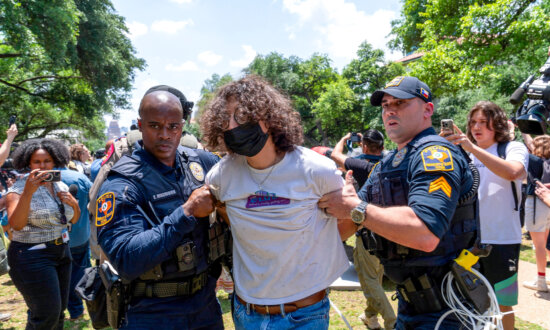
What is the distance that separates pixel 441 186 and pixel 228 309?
4.14m

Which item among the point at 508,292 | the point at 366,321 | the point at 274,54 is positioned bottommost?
the point at 366,321

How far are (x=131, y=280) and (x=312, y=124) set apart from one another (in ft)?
128

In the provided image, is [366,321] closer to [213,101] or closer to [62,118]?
[213,101]

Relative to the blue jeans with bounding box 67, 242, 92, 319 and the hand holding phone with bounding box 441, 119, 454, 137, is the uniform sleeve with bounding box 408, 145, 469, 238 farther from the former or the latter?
the blue jeans with bounding box 67, 242, 92, 319

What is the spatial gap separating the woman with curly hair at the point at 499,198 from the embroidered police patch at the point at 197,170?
2176 millimetres

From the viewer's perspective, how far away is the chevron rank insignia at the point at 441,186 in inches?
71.4

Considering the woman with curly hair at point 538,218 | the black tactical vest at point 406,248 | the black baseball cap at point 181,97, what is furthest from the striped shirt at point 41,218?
the woman with curly hair at point 538,218

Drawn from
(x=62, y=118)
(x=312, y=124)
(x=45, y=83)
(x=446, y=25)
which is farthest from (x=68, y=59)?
(x=312, y=124)

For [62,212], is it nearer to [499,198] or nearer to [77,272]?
[77,272]

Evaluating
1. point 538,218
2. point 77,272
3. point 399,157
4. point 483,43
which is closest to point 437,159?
point 399,157

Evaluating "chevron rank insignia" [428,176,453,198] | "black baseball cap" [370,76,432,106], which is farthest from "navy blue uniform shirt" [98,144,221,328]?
"black baseball cap" [370,76,432,106]

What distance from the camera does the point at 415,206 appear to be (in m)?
1.78

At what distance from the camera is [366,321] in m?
4.45

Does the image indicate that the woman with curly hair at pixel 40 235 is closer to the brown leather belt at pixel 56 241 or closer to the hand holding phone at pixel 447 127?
the brown leather belt at pixel 56 241
